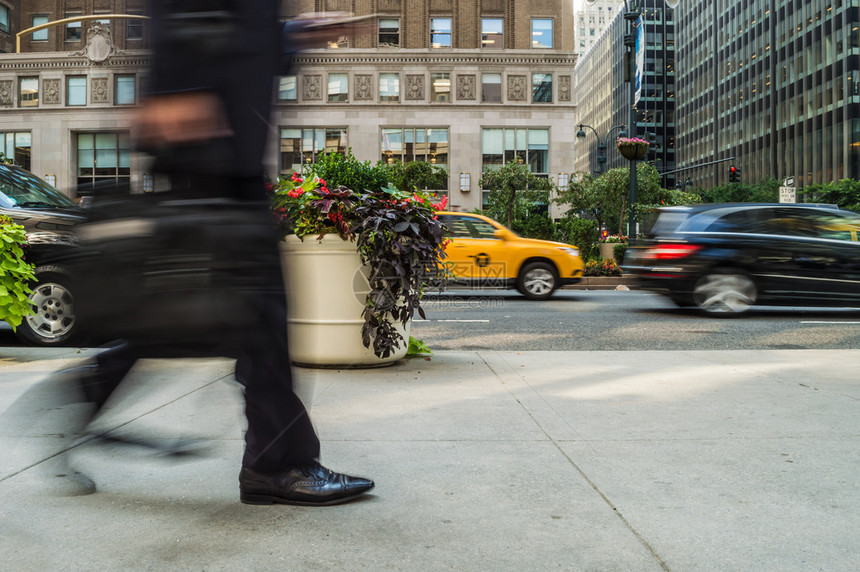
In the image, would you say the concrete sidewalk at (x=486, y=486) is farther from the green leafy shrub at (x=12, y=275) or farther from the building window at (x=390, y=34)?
the building window at (x=390, y=34)

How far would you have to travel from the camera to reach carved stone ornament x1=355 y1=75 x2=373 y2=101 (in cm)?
4534

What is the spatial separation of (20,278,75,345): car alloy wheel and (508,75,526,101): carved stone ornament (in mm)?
41449

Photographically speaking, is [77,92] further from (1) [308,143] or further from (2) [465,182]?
(2) [465,182]

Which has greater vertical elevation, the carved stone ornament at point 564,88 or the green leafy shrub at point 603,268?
the carved stone ornament at point 564,88

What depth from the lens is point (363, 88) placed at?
149 feet

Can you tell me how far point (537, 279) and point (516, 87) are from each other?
33.6m

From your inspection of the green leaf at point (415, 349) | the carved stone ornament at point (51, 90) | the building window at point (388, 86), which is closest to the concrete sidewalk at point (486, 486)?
the green leaf at point (415, 349)

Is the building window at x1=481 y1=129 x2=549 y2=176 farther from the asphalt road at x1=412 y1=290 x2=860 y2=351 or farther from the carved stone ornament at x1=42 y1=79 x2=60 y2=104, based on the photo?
the asphalt road at x1=412 y1=290 x2=860 y2=351

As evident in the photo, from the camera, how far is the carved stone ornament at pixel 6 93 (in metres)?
47.0

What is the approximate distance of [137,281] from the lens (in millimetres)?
2057

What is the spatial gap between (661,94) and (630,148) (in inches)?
3820

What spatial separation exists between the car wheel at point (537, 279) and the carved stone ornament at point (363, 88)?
32.9 meters


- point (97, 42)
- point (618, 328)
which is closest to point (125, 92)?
point (618, 328)

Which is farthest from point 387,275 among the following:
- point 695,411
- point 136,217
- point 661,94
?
point 661,94
